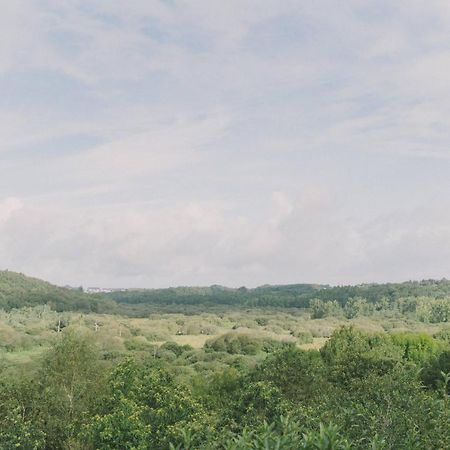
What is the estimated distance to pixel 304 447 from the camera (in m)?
15.3

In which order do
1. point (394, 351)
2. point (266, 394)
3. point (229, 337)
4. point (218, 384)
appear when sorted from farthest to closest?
point (229, 337) < point (394, 351) < point (218, 384) < point (266, 394)

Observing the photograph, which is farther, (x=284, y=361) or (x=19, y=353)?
(x=19, y=353)

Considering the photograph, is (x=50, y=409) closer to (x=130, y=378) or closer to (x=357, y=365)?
(x=130, y=378)

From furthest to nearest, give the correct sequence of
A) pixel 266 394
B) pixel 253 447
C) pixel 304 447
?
pixel 266 394, pixel 253 447, pixel 304 447

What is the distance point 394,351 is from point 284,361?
4004 centimetres

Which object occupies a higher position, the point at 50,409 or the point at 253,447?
the point at 253,447

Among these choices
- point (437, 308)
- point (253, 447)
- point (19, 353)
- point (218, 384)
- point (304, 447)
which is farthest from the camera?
point (437, 308)

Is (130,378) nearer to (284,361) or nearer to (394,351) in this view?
(284,361)

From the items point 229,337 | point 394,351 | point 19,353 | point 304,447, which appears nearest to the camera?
point 304,447

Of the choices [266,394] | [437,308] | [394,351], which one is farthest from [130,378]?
[437,308]

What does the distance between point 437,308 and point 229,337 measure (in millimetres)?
101629

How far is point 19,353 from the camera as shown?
116m

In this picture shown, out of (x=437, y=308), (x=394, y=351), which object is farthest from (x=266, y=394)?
(x=437, y=308)

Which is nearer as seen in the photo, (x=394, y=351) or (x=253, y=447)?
(x=253, y=447)
